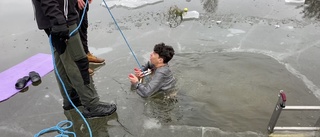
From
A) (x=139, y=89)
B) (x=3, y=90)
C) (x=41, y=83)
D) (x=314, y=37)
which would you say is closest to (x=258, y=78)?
(x=139, y=89)

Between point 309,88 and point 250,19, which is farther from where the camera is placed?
point 250,19

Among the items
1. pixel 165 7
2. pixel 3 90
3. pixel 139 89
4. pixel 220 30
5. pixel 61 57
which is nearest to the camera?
pixel 61 57

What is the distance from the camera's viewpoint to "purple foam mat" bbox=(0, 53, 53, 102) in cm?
351

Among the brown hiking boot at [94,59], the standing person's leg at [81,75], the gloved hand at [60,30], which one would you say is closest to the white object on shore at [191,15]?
the brown hiking boot at [94,59]

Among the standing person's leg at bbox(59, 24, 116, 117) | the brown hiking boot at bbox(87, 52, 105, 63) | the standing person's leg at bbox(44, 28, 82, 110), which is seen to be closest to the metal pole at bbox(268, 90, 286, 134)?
the standing person's leg at bbox(59, 24, 116, 117)

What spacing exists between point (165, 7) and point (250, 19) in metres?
2.09

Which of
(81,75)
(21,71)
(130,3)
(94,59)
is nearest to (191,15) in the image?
(130,3)

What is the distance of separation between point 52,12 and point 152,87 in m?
1.41

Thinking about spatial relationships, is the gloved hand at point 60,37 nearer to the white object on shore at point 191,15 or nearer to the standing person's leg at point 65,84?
the standing person's leg at point 65,84

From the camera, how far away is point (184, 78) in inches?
144

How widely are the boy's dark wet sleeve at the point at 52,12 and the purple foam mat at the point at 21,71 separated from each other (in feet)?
5.99

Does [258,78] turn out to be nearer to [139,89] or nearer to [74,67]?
[139,89]

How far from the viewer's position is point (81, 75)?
2.61 m

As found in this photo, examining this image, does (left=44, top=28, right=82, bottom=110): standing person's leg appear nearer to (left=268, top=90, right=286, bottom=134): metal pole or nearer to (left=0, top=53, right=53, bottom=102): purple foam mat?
(left=0, top=53, right=53, bottom=102): purple foam mat
